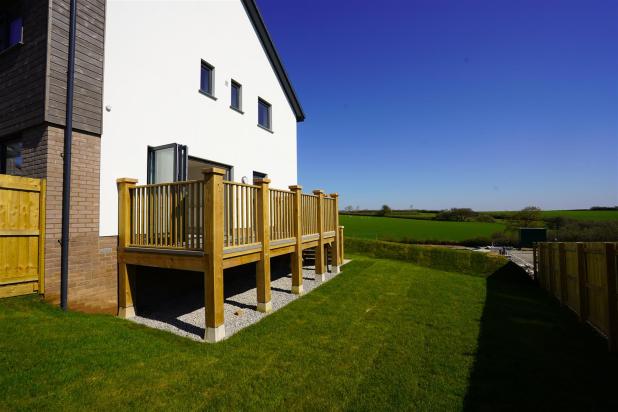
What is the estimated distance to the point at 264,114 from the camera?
A: 11.5m

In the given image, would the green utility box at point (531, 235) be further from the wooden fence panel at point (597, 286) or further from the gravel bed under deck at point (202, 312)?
the gravel bed under deck at point (202, 312)

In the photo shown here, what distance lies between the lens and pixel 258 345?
451 cm

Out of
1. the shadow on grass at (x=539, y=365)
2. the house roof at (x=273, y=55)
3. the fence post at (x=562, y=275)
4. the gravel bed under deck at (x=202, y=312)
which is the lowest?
the shadow on grass at (x=539, y=365)

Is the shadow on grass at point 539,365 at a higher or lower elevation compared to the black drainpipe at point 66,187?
lower

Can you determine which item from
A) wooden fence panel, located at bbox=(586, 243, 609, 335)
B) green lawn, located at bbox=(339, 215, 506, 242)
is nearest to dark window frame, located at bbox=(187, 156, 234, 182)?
wooden fence panel, located at bbox=(586, 243, 609, 335)

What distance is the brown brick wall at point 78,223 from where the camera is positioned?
500cm

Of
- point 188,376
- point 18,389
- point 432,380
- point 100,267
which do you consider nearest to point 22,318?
point 100,267

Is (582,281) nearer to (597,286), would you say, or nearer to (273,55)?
Answer: (597,286)

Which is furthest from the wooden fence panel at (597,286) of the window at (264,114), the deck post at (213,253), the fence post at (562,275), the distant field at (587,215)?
the distant field at (587,215)

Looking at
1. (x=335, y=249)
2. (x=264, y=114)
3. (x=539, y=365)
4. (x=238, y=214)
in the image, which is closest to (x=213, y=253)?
(x=238, y=214)

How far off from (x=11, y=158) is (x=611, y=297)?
34.7 feet

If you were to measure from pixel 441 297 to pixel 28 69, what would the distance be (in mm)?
9591

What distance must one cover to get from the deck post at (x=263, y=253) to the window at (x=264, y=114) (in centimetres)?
562

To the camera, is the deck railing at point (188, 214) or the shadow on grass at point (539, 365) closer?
the shadow on grass at point (539, 365)
